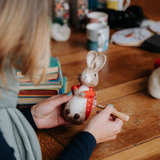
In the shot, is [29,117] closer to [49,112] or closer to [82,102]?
[49,112]

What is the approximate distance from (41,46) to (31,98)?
339mm

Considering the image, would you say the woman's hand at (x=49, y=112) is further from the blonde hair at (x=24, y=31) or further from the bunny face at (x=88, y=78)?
the blonde hair at (x=24, y=31)

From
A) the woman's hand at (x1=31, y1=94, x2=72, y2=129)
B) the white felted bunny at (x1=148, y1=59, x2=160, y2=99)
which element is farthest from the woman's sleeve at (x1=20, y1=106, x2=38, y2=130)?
the white felted bunny at (x1=148, y1=59, x2=160, y2=99)

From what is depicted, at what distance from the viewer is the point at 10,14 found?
0.42m

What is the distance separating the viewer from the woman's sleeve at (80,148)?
494mm

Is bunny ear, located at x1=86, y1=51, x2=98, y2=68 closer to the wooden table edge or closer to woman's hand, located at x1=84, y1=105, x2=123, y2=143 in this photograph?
woman's hand, located at x1=84, y1=105, x2=123, y2=143

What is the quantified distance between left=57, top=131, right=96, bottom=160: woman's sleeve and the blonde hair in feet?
0.66

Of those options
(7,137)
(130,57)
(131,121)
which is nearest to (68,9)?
(130,57)

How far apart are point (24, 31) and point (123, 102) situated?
0.45 meters

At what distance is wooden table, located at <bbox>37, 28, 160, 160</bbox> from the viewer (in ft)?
1.83

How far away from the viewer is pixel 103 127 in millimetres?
566

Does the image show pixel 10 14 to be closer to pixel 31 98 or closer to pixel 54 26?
pixel 31 98

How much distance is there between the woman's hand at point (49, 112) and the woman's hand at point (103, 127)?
0.11m

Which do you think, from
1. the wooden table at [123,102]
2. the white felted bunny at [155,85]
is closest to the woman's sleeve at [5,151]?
the wooden table at [123,102]
